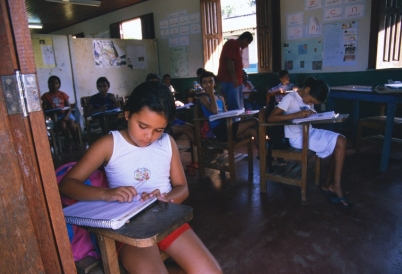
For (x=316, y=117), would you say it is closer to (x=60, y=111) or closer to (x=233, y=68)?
(x=233, y=68)

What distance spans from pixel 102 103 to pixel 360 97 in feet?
12.4

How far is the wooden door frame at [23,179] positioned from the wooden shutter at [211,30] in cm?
657

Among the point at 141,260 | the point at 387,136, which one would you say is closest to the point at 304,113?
the point at 387,136

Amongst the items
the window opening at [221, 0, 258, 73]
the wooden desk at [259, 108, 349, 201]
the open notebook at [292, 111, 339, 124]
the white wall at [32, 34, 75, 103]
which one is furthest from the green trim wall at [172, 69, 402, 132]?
the white wall at [32, 34, 75, 103]

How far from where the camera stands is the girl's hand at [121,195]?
3.31 ft

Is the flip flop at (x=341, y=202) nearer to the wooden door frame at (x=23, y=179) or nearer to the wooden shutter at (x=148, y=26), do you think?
the wooden door frame at (x=23, y=179)

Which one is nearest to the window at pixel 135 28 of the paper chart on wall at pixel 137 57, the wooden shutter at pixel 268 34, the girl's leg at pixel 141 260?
the paper chart on wall at pixel 137 57

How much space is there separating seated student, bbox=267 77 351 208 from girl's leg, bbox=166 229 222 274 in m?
1.64

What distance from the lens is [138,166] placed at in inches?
51.2

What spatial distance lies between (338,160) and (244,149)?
6.86 ft

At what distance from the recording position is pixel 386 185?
2836mm

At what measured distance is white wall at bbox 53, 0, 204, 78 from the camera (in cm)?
728

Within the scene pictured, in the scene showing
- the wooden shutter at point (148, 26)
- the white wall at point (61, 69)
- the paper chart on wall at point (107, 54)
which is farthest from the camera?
the wooden shutter at point (148, 26)

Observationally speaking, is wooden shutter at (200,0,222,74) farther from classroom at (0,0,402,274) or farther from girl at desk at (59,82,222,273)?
girl at desk at (59,82,222,273)
